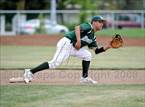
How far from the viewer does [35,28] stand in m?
37.5

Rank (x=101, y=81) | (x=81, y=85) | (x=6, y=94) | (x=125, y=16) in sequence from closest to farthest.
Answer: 1. (x=6, y=94)
2. (x=81, y=85)
3. (x=101, y=81)
4. (x=125, y=16)

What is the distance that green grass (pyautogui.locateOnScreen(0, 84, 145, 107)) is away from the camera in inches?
373

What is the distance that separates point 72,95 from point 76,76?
152 inches

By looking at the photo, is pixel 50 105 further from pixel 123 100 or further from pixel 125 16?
pixel 125 16

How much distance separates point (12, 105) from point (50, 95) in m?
1.20

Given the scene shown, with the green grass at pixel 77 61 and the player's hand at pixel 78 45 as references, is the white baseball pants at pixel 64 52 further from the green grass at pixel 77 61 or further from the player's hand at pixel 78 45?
the green grass at pixel 77 61

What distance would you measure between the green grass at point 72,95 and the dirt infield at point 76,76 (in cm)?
122

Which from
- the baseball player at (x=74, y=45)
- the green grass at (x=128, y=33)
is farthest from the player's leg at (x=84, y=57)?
the green grass at (x=128, y=33)

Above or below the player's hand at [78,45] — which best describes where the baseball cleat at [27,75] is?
below

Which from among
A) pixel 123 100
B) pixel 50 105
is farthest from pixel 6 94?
pixel 123 100

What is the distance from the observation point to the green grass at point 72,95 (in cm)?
948

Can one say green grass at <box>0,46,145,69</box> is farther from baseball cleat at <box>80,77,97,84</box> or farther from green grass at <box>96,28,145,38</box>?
green grass at <box>96,28,145,38</box>

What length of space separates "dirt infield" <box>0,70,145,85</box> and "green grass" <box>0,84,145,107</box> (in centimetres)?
122

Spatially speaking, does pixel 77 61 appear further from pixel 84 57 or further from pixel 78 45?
pixel 78 45
